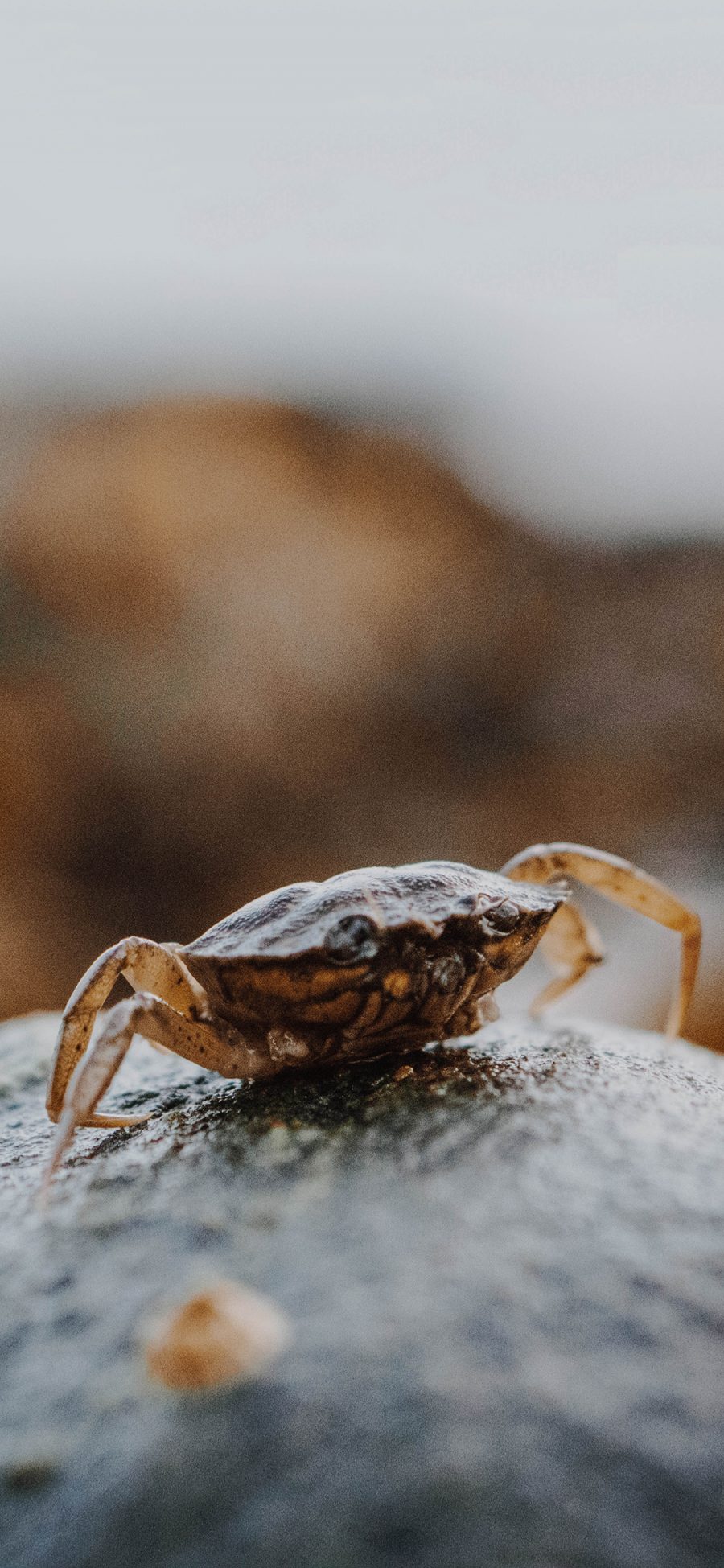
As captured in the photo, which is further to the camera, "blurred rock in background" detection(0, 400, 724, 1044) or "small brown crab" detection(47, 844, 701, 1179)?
"blurred rock in background" detection(0, 400, 724, 1044)

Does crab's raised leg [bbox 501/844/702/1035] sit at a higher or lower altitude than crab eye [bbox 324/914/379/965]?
higher

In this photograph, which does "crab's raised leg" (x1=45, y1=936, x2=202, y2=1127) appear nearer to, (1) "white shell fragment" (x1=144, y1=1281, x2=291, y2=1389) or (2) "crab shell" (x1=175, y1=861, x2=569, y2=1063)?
(2) "crab shell" (x1=175, y1=861, x2=569, y2=1063)

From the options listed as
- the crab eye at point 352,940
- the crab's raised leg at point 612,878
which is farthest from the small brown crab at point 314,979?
the crab's raised leg at point 612,878

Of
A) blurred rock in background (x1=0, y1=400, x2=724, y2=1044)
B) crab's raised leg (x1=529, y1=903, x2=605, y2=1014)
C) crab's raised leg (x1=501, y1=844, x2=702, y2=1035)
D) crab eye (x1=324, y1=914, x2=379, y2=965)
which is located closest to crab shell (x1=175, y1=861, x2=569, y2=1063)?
crab eye (x1=324, y1=914, x2=379, y2=965)

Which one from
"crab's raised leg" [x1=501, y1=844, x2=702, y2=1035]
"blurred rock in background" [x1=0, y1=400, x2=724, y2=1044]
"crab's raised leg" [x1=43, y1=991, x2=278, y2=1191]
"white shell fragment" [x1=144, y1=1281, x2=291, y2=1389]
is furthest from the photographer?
"blurred rock in background" [x1=0, y1=400, x2=724, y2=1044]

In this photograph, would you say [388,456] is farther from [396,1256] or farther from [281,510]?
[396,1256]

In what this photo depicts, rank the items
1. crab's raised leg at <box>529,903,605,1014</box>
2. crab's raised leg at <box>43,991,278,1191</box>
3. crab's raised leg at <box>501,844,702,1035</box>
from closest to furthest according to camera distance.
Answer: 1. crab's raised leg at <box>43,991,278,1191</box>
2. crab's raised leg at <box>501,844,702,1035</box>
3. crab's raised leg at <box>529,903,605,1014</box>
